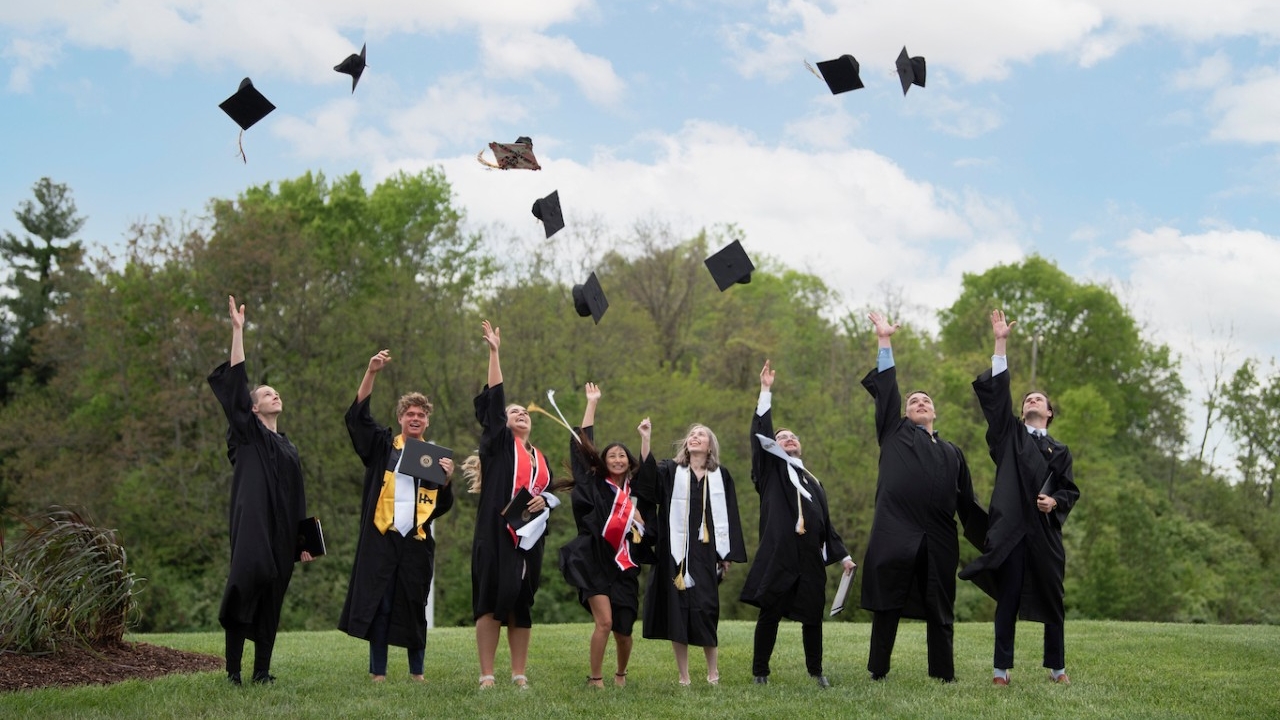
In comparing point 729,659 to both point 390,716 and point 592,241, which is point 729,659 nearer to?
point 390,716

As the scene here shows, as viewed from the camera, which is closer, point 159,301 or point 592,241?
point 159,301

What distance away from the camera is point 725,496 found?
27.5 feet

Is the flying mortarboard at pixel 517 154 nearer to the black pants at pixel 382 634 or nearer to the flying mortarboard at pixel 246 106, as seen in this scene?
the flying mortarboard at pixel 246 106

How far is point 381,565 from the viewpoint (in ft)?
26.9

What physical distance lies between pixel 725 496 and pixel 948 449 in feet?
5.03

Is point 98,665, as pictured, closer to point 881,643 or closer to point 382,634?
point 382,634

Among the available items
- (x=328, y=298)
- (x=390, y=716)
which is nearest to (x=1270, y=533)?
(x=328, y=298)

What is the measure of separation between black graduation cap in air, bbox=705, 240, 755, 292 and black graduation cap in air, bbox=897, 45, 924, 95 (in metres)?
2.01

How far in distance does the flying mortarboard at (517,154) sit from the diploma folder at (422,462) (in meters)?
2.48

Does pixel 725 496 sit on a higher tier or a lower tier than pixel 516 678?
higher

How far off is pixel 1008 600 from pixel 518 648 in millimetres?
3271

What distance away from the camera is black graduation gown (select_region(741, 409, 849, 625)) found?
8.34m

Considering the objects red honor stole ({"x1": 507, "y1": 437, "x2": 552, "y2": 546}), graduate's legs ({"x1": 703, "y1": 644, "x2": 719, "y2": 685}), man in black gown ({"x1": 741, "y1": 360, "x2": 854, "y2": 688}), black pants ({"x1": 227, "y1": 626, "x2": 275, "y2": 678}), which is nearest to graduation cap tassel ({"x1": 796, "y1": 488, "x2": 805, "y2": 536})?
man in black gown ({"x1": 741, "y1": 360, "x2": 854, "y2": 688})


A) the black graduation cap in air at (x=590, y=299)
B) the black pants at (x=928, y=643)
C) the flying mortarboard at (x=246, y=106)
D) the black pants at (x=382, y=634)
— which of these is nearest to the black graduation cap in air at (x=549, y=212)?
the black graduation cap in air at (x=590, y=299)
